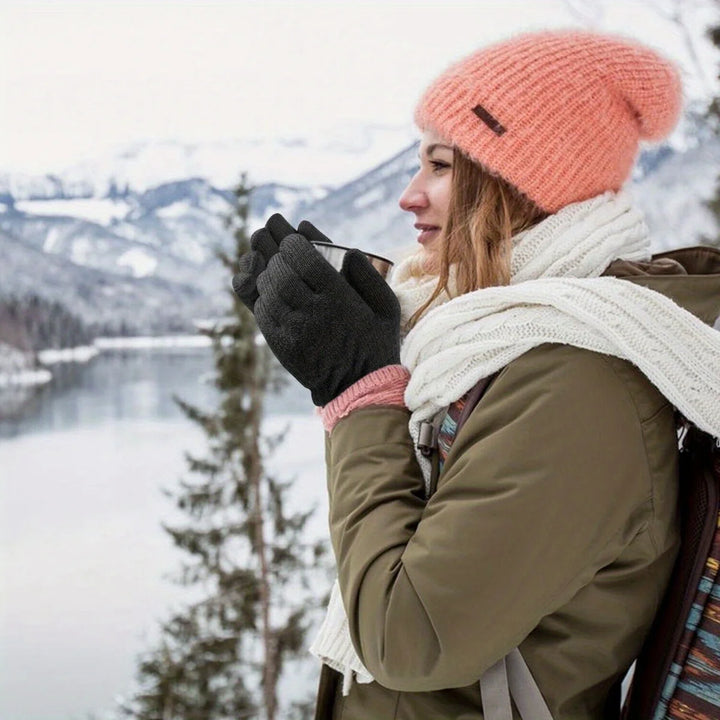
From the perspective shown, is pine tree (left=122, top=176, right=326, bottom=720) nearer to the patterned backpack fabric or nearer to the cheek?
the cheek

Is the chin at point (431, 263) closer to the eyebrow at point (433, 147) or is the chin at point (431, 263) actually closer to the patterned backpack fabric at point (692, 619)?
the eyebrow at point (433, 147)

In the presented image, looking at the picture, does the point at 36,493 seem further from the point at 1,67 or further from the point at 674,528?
the point at 674,528

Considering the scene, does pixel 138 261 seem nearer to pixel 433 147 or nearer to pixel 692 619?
pixel 433 147

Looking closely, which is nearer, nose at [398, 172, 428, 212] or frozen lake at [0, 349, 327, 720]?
nose at [398, 172, 428, 212]

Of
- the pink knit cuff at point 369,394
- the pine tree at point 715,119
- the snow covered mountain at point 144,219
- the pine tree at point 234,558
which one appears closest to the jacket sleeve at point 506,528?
the pink knit cuff at point 369,394

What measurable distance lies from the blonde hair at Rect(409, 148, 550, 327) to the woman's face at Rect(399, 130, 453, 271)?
0.02 meters

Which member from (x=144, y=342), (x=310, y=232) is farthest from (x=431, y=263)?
(x=144, y=342)

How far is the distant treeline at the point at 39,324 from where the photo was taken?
12.9m

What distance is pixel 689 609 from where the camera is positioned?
2.36 feet

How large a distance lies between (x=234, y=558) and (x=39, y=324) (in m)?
6.39

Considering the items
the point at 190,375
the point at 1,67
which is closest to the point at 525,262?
the point at 190,375

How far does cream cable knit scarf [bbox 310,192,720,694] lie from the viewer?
68 cm

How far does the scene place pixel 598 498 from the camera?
25.4 inches

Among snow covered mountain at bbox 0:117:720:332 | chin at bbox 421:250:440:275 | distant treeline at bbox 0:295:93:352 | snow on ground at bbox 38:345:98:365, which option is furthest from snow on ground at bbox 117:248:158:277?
chin at bbox 421:250:440:275
